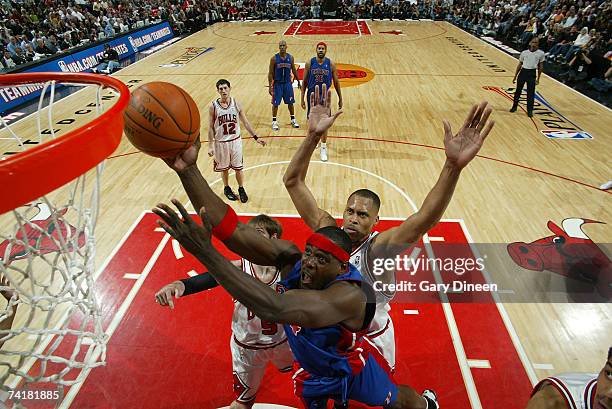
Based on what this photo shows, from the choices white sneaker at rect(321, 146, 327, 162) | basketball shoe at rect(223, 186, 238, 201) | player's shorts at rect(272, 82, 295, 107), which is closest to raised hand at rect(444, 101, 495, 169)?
basketball shoe at rect(223, 186, 238, 201)

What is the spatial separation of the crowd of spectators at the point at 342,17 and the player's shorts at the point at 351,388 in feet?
23.0

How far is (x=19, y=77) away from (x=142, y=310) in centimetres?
240

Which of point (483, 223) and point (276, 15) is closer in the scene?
point (483, 223)

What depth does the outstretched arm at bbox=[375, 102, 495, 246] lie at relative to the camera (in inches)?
87.0

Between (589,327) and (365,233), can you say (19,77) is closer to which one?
(365,233)

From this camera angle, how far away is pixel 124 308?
4.11 meters

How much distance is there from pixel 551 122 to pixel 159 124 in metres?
9.10

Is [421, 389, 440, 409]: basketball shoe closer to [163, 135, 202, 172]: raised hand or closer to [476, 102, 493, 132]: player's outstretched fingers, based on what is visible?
[476, 102, 493, 132]: player's outstretched fingers

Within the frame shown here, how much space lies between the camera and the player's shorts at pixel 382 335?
2828mm

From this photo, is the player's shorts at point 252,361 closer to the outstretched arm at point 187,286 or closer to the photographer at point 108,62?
the outstretched arm at point 187,286

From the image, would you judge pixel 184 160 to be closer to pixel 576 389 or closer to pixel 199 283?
pixel 199 283

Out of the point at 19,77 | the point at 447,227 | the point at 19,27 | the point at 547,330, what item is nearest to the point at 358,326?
the point at 19,77

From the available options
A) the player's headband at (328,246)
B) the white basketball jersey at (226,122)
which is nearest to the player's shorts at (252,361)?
the player's headband at (328,246)

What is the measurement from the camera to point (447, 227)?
534 centimetres
